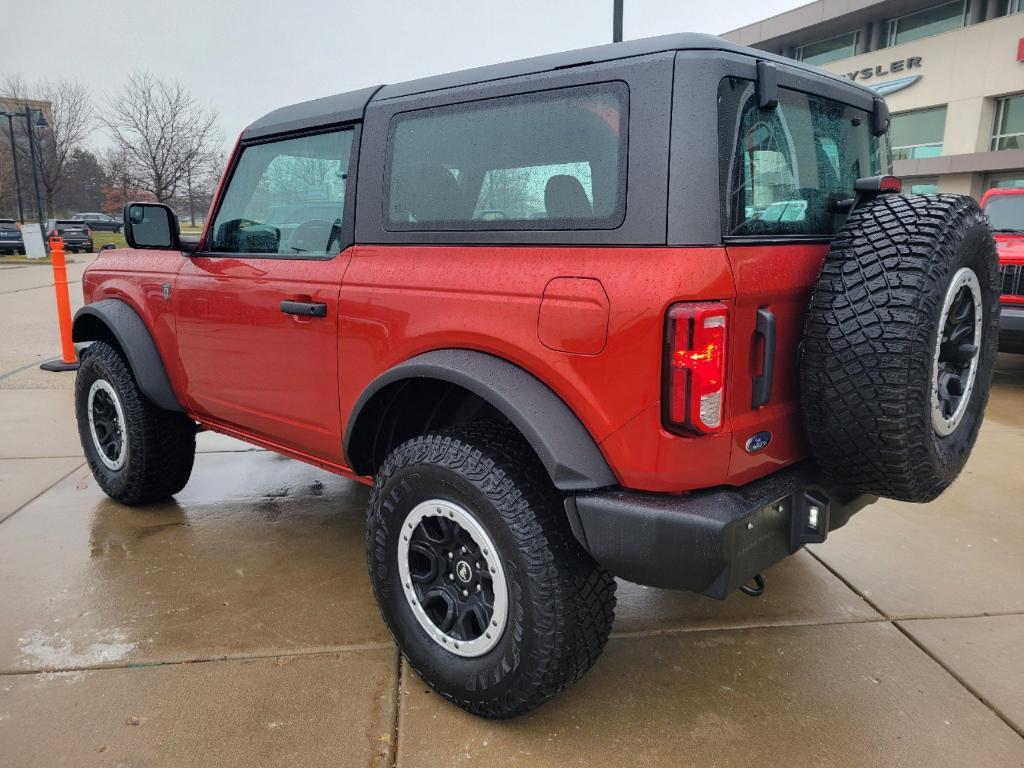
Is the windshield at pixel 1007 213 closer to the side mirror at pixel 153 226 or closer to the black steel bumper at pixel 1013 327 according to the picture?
the black steel bumper at pixel 1013 327

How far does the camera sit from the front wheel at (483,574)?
2.05 metres

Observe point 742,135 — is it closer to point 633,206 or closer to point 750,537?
point 633,206

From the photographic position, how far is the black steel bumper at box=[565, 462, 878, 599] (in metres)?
1.86

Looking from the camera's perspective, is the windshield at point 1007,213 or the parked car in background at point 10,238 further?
the parked car in background at point 10,238

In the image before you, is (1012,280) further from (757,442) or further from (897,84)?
(897,84)

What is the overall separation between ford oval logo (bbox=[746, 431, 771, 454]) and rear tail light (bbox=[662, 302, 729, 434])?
0.19 meters

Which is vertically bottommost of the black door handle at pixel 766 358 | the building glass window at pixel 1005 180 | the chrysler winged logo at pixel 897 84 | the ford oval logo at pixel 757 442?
the ford oval logo at pixel 757 442

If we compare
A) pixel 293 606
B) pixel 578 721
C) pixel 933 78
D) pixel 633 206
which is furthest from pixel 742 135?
pixel 933 78

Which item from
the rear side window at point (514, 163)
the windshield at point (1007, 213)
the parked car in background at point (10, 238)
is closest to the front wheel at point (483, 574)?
the rear side window at point (514, 163)

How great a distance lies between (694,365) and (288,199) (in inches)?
75.6

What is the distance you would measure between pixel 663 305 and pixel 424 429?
3.97 ft

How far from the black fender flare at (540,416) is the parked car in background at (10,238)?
3037cm

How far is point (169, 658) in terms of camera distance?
2582 millimetres

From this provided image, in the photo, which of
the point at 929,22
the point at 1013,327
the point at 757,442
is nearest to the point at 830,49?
the point at 929,22
